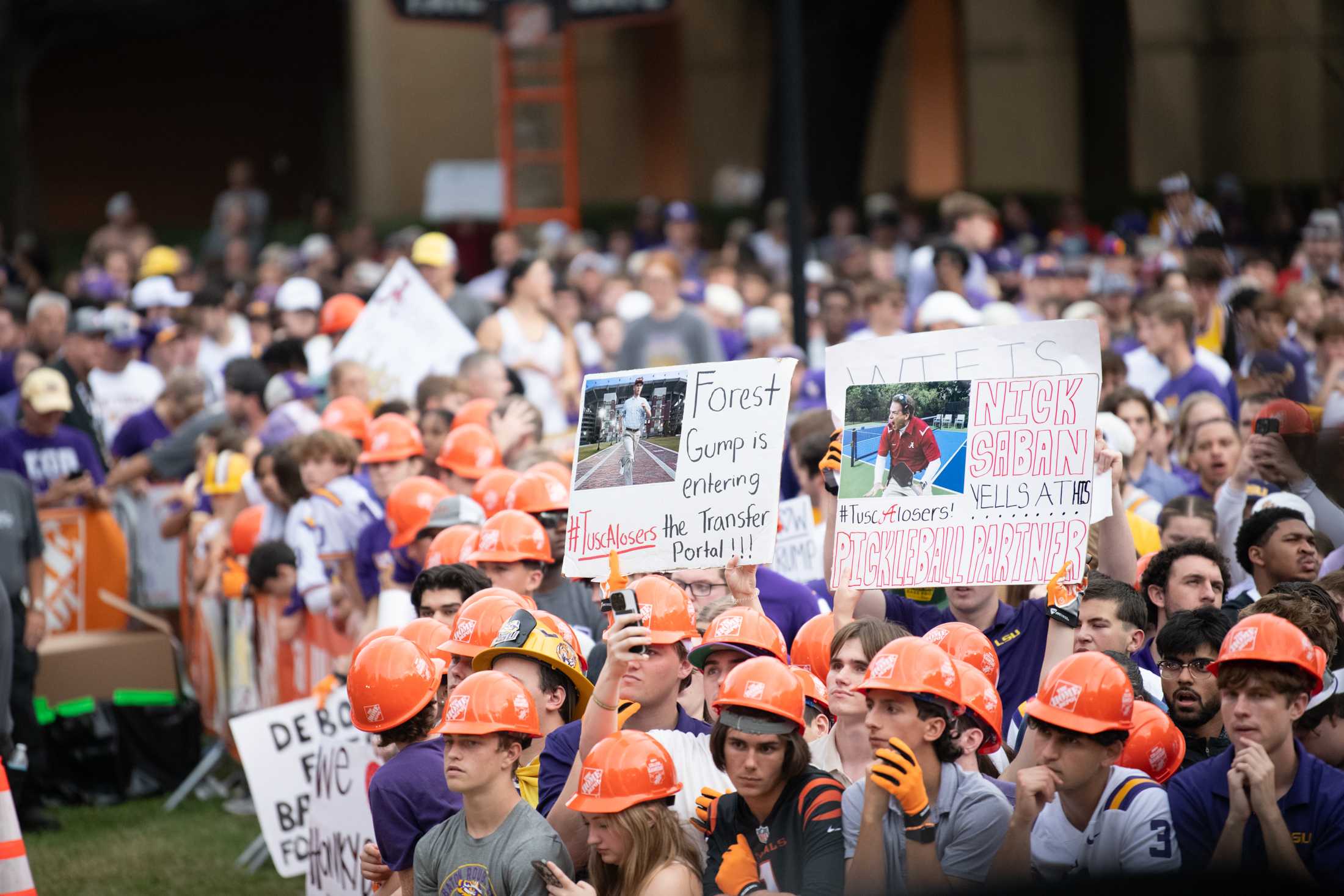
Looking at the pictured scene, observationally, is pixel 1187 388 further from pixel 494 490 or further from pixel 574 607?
pixel 574 607

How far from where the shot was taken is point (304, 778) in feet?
26.5

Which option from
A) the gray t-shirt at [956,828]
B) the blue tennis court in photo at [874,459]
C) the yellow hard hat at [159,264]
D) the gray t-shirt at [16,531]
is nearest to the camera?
the gray t-shirt at [956,828]

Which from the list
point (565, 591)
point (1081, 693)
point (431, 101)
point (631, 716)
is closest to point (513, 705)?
point (631, 716)

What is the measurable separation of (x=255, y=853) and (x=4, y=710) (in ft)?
4.63

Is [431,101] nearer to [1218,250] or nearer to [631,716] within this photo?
[1218,250]

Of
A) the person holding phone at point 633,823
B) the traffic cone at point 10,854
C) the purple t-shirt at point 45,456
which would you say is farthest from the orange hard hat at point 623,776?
the purple t-shirt at point 45,456

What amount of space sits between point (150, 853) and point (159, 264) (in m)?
12.0

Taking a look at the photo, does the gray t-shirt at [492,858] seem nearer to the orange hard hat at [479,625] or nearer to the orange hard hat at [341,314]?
the orange hard hat at [479,625]

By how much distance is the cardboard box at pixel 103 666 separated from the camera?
35.6 feet

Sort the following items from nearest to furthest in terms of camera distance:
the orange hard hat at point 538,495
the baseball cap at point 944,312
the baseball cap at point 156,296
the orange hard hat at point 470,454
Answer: the orange hard hat at point 538,495 → the orange hard hat at point 470,454 → the baseball cap at point 944,312 → the baseball cap at point 156,296

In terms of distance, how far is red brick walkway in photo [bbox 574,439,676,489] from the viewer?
20.2 feet

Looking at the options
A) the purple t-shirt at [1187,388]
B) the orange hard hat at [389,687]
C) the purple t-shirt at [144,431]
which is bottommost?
the orange hard hat at [389,687]

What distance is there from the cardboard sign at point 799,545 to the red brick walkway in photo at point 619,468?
7.23ft

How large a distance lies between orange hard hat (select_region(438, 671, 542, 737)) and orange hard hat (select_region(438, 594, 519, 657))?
0.59 meters
